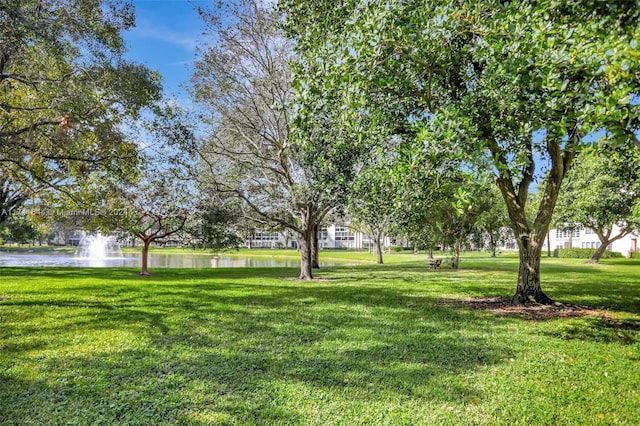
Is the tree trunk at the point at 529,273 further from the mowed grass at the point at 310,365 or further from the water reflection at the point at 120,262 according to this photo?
the water reflection at the point at 120,262

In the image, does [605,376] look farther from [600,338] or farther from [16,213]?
[16,213]

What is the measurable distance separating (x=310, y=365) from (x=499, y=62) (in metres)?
5.80

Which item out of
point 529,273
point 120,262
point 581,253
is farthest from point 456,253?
point 581,253

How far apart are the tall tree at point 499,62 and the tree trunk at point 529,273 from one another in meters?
0.82

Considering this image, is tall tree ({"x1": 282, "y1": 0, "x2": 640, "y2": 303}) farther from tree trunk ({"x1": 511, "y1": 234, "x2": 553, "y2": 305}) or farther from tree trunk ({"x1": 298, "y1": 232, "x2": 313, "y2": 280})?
tree trunk ({"x1": 298, "y1": 232, "x2": 313, "y2": 280})

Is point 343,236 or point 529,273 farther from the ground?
point 343,236

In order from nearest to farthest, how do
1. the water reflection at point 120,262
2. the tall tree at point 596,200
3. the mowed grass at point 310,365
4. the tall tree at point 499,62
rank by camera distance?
the mowed grass at point 310,365 < the tall tree at point 499,62 < the water reflection at point 120,262 < the tall tree at point 596,200

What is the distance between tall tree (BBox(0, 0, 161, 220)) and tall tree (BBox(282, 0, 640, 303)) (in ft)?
17.0

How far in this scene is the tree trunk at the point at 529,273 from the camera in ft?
34.4

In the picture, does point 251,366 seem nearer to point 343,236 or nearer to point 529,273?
point 529,273

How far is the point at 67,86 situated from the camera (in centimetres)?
1023

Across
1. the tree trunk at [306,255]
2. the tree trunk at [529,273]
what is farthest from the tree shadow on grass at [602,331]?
the tree trunk at [306,255]

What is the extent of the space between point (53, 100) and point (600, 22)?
1180cm

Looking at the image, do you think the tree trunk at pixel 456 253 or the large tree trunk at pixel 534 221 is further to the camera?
the tree trunk at pixel 456 253
